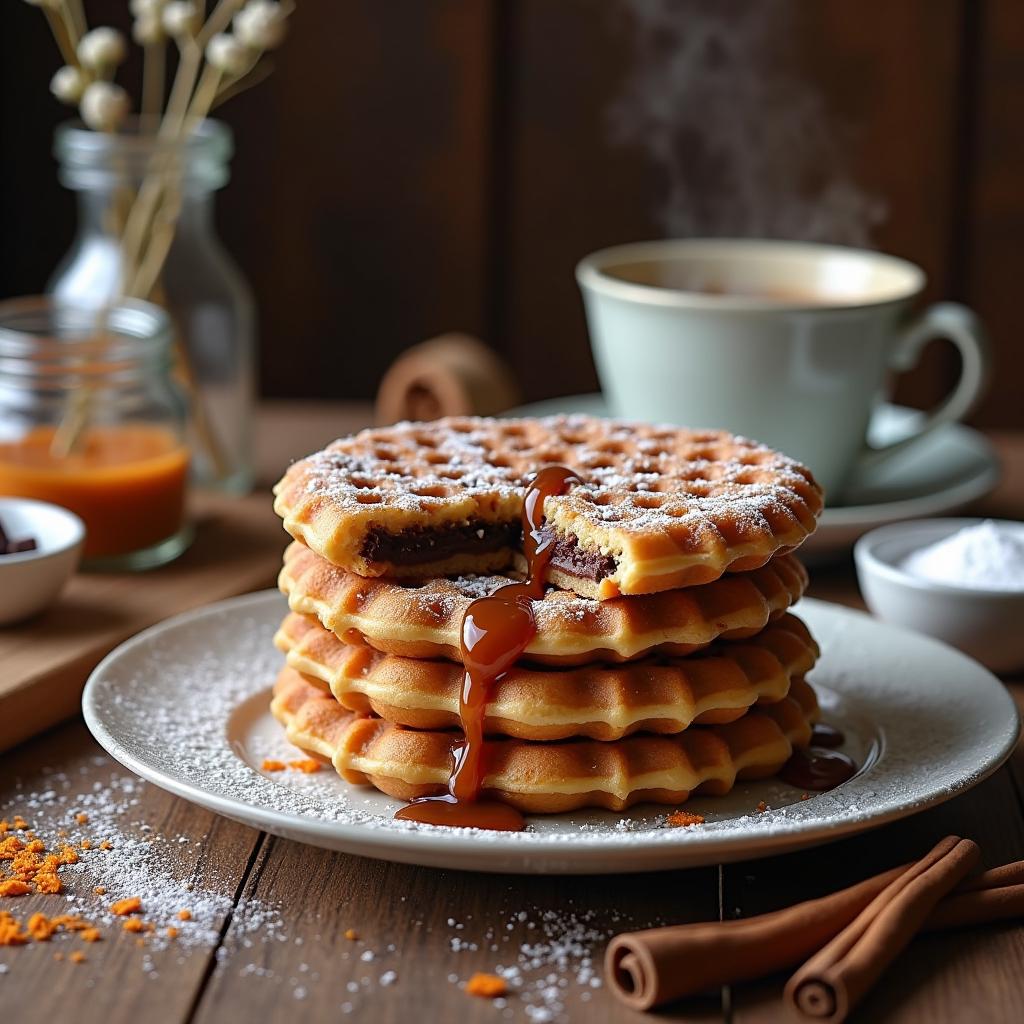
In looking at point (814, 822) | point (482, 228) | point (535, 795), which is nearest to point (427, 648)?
point (535, 795)

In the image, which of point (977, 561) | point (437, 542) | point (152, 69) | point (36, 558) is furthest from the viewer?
point (152, 69)

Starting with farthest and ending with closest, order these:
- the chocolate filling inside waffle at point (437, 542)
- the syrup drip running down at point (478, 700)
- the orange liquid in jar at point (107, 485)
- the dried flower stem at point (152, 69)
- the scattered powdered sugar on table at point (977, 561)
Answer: the dried flower stem at point (152, 69)
the orange liquid in jar at point (107, 485)
the scattered powdered sugar on table at point (977, 561)
the chocolate filling inside waffle at point (437, 542)
the syrup drip running down at point (478, 700)

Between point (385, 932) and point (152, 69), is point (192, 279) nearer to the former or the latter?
point (152, 69)

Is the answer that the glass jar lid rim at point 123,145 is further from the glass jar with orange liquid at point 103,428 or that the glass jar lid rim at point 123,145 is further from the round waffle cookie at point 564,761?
the round waffle cookie at point 564,761

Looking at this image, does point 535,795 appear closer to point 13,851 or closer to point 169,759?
point 169,759

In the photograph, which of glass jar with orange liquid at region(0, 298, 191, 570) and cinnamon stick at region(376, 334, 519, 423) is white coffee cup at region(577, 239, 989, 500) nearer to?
cinnamon stick at region(376, 334, 519, 423)

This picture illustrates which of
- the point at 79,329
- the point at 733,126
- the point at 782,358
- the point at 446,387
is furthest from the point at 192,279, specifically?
the point at 733,126

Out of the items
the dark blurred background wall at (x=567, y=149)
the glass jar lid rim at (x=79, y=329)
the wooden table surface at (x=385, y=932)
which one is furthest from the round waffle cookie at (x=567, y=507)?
the dark blurred background wall at (x=567, y=149)

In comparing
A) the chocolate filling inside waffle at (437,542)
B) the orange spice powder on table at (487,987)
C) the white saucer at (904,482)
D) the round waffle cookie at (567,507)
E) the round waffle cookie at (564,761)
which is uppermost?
the round waffle cookie at (567,507)
